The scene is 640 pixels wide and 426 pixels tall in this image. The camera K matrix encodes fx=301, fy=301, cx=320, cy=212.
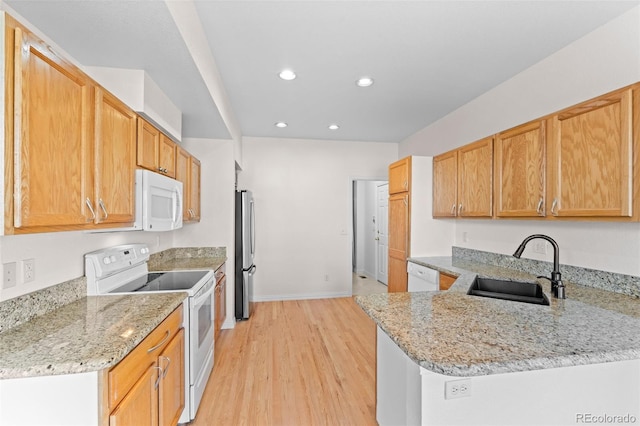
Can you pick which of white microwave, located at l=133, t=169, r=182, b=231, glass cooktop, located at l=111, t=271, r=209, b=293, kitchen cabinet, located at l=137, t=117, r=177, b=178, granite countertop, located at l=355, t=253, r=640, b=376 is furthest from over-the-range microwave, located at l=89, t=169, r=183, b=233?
granite countertop, located at l=355, t=253, r=640, b=376

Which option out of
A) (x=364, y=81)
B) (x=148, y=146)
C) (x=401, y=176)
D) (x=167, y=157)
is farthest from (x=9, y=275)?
(x=401, y=176)

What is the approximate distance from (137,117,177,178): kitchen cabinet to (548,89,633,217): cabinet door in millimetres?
2742

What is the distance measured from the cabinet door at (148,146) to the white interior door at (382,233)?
14.2 feet

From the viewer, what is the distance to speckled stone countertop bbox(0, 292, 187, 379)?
3.31ft

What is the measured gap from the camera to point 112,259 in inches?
78.9

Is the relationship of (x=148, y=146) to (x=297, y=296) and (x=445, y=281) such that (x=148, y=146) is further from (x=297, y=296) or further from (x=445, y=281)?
(x=297, y=296)

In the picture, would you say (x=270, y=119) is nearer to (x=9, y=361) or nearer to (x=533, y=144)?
(x=533, y=144)

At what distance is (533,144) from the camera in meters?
2.21

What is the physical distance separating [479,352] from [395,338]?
281mm

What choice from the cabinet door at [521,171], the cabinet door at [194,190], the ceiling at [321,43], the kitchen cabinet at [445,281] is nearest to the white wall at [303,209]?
the cabinet door at [194,190]

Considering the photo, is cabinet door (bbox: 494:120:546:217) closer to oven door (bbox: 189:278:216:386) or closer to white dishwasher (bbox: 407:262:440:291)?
white dishwasher (bbox: 407:262:440:291)

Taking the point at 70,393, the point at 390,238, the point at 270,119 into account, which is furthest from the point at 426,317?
the point at 270,119

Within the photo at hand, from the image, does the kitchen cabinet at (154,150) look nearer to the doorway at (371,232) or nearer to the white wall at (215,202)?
the white wall at (215,202)

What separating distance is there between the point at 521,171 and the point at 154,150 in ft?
9.11
